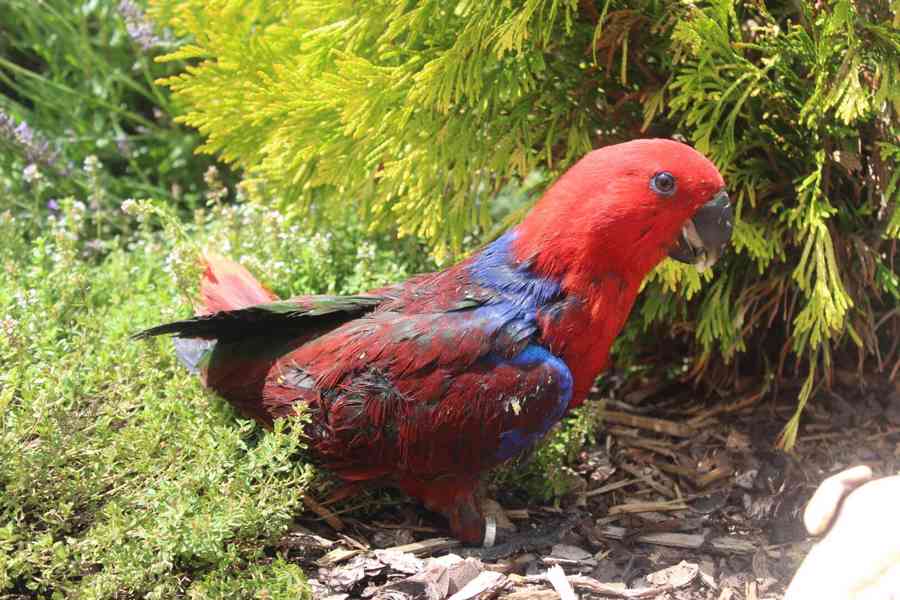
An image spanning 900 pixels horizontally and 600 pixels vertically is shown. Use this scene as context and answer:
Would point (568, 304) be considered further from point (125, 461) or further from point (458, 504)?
point (125, 461)

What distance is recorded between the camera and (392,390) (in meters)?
2.48

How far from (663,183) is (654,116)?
0.73 m

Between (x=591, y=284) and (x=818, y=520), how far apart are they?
2.72 feet

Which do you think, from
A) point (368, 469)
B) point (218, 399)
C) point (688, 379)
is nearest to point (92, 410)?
point (218, 399)

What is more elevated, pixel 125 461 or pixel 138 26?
pixel 138 26

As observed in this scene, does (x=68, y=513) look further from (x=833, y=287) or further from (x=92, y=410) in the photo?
(x=833, y=287)

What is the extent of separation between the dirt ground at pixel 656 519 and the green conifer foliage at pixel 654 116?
0.23 meters

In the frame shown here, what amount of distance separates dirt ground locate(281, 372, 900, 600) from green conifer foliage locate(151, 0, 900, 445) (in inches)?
9.2

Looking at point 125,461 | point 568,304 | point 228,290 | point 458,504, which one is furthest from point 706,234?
point 125,461

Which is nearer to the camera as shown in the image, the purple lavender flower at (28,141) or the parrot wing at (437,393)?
the parrot wing at (437,393)

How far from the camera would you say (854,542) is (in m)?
2.01

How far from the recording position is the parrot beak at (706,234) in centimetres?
255

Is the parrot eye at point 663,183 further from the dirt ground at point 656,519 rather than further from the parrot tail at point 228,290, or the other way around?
the parrot tail at point 228,290

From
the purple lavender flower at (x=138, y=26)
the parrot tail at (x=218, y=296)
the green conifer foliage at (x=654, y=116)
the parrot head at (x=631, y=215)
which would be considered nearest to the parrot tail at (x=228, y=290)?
the parrot tail at (x=218, y=296)
